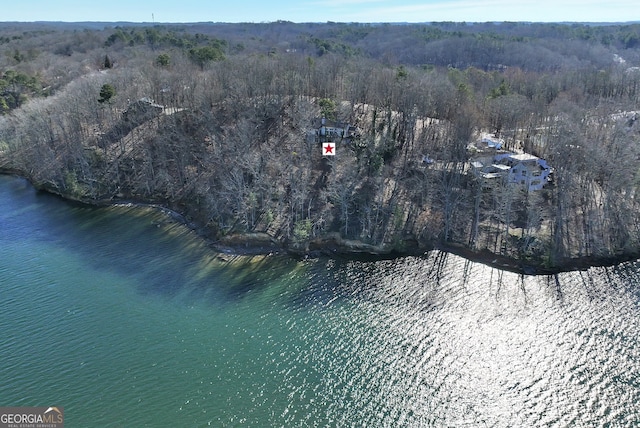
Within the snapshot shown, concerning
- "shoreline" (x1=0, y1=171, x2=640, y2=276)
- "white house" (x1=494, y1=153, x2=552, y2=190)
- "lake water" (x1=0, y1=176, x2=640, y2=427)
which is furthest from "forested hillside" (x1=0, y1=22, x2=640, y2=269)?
"lake water" (x1=0, y1=176, x2=640, y2=427)

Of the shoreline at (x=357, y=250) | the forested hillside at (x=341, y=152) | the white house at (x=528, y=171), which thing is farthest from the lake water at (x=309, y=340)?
the white house at (x=528, y=171)

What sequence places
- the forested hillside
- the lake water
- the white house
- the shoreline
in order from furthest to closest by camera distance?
the white house
the forested hillside
the shoreline
the lake water

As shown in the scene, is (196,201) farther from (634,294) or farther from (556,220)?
(634,294)

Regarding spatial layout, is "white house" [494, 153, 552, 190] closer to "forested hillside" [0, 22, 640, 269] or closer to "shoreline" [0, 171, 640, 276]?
"forested hillside" [0, 22, 640, 269]

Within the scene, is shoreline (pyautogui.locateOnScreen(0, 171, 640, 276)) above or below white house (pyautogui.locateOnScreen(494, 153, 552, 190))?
below

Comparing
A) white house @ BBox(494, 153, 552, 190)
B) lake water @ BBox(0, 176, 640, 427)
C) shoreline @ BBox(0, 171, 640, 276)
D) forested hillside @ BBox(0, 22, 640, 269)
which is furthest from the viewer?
white house @ BBox(494, 153, 552, 190)

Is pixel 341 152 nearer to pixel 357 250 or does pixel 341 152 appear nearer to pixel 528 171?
pixel 357 250

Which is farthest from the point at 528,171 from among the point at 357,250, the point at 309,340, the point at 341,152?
the point at 309,340
